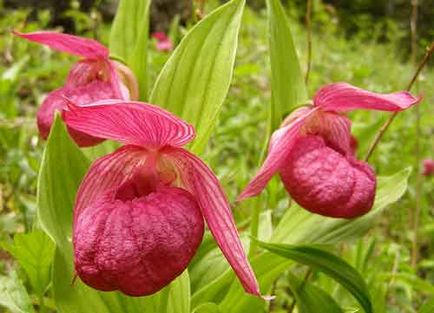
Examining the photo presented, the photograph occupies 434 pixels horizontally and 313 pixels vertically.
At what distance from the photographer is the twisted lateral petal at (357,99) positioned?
1.05m

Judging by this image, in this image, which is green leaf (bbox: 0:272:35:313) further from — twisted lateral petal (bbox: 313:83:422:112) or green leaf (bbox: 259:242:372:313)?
twisted lateral petal (bbox: 313:83:422:112)

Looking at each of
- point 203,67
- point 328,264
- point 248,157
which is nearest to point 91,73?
point 203,67

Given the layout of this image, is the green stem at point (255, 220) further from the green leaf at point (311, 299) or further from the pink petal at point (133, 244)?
the pink petal at point (133, 244)

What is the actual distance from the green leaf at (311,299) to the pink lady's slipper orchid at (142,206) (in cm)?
24

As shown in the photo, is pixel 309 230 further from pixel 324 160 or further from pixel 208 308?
pixel 208 308

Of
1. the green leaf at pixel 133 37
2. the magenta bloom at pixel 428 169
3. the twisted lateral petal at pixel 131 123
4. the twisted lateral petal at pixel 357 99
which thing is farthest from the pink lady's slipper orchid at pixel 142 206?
the magenta bloom at pixel 428 169

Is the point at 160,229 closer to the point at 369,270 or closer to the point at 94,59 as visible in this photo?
the point at 94,59

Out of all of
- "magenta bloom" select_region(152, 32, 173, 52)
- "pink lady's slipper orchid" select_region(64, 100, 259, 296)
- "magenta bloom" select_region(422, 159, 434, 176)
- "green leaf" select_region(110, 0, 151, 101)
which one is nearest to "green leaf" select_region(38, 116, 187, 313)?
"pink lady's slipper orchid" select_region(64, 100, 259, 296)

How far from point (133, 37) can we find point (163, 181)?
639mm

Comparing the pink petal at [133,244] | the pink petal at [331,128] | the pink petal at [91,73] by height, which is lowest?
the pink petal at [133,244]

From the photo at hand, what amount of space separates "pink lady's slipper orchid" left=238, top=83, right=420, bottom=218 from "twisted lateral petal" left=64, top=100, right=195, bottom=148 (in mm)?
247

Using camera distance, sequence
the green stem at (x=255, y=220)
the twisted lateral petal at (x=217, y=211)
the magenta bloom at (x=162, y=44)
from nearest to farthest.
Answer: the twisted lateral petal at (x=217, y=211), the green stem at (x=255, y=220), the magenta bloom at (x=162, y=44)

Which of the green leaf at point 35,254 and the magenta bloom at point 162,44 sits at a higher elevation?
the magenta bloom at point 162,44

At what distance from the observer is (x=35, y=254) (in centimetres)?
110
